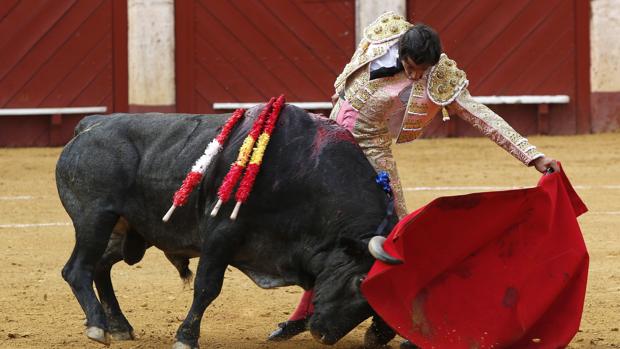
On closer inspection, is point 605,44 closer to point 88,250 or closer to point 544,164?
point 544,164

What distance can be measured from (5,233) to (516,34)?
18.8 feet

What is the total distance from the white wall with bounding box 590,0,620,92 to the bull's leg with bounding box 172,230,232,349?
7.88m

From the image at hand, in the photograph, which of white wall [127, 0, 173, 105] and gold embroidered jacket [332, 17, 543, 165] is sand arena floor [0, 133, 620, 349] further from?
white wall [127, 0, 173, 105]

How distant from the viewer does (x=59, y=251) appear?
6.95 meters

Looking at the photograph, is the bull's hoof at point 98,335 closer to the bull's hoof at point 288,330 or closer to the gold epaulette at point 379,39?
the bull's hoof at point 288,330

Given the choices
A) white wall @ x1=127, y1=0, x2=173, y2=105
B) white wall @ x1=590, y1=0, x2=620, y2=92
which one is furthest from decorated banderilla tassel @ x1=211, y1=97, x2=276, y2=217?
white wall @ x1=590, y1=0, x2=620, y2=92

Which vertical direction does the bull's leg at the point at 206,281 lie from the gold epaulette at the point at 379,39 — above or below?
below

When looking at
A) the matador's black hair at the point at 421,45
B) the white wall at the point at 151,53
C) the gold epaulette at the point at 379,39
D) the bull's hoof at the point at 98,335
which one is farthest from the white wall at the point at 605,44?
the bull's hoof at the point at 98,335

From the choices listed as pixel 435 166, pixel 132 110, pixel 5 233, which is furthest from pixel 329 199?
pixel 132 110

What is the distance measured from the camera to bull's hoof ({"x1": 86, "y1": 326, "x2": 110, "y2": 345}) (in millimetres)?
4430

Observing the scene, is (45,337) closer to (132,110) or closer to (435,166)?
(435,166)

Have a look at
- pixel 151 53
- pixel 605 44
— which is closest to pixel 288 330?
pixel 151 53

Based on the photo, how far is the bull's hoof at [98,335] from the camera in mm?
4430

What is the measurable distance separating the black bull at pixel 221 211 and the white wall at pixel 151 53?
6.94m
